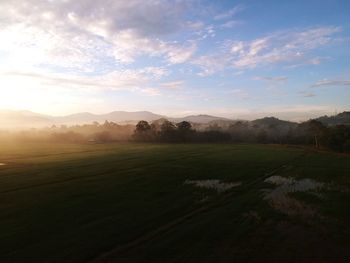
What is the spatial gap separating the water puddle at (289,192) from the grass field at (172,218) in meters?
0.09

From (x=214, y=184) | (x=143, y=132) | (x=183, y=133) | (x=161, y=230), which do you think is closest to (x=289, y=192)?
(x=214, y=184)

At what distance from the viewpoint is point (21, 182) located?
3741cm

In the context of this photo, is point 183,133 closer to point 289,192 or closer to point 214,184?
point 214,184

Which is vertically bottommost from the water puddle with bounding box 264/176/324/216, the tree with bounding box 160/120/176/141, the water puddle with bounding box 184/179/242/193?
the water puddle with bounding box 264/176/324/216

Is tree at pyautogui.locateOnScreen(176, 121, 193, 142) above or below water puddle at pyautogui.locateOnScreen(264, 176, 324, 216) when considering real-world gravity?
above

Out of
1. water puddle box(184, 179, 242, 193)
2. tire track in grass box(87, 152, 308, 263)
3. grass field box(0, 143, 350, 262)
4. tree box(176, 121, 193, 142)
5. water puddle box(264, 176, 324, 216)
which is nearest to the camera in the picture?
tire track in grass box(87, 152, 308, 263)

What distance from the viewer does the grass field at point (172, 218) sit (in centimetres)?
1791

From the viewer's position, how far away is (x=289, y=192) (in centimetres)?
3319

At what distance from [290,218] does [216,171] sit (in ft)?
73.2

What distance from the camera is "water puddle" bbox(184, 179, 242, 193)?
113ft

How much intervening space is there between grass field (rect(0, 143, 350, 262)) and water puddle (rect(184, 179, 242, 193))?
25cm

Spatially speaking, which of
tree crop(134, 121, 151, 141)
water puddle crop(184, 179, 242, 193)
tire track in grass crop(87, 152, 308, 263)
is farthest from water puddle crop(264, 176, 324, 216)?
tree crop(134, 121, 151, 141)

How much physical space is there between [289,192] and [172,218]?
1494 cm

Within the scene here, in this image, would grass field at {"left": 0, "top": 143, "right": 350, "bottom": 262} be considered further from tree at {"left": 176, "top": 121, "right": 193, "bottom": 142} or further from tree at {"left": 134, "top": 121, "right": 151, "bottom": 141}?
tree at {"left": 134, "top": 121, "right": 151, "bottom": 141}
